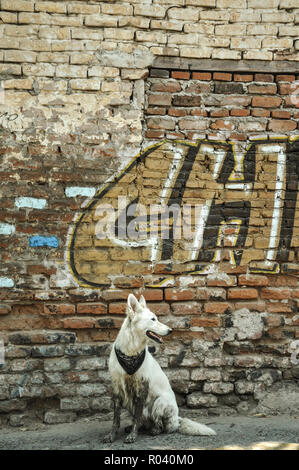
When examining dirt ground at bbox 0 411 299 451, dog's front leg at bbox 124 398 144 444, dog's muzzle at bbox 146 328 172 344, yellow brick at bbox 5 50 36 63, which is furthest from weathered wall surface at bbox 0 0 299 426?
dog's muzzle at bbox 146 328 172 344

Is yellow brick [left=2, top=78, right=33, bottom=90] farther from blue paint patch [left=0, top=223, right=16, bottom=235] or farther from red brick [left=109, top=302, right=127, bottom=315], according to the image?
red brick [left=109, top=302, right=127, bottom=315]

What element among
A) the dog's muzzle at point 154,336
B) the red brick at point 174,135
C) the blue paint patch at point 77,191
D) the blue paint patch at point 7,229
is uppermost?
the red brick at point 174,135

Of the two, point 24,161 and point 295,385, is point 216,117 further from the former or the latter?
point 295,385

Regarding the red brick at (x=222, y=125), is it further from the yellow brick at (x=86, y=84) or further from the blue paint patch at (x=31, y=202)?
the blue paint patch at (x=31, y=202)

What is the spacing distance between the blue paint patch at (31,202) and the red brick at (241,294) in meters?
1.66

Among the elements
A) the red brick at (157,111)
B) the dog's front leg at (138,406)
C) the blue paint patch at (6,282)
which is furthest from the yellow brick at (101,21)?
the dog's front leg at (138,406)

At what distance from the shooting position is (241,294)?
3.78 m

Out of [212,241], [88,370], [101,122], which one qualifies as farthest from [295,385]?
[101,122]

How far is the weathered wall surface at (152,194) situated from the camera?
3.59 metres

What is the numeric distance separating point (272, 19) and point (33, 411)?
3670 mm

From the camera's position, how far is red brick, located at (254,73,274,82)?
3809 millimetres

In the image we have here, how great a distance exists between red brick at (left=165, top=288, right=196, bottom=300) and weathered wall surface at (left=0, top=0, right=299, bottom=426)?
0.02 metres

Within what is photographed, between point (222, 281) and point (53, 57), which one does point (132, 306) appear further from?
point (53, 57)

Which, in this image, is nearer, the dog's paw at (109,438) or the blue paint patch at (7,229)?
the dog's paw at (109,438)
